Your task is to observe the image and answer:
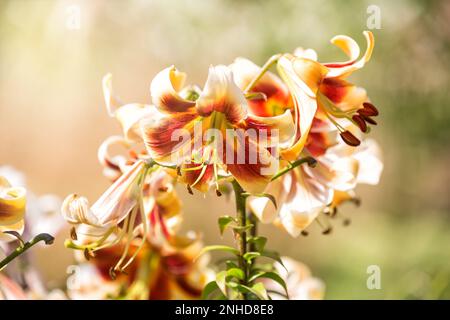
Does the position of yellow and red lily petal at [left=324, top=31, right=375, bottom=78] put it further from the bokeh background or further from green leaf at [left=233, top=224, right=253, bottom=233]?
the bokeh background

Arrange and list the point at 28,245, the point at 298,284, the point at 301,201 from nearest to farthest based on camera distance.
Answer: the point at 28,245 → the point at 301,201 → the point at 298,284

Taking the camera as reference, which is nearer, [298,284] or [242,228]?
[242,228]

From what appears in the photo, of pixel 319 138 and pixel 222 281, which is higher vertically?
pixel 319 138

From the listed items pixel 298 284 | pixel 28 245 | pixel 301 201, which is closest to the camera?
pixel 28 245

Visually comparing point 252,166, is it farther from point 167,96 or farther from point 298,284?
point 298,284

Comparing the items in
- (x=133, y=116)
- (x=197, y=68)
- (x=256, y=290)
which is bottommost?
(x=256, y=290)

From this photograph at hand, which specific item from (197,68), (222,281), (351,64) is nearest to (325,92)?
(351,64)

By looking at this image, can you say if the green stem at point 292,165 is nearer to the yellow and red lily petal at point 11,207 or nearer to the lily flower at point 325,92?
the lily flower at point 325,92

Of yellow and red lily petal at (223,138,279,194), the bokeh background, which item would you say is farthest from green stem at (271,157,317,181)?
the bokeh background
